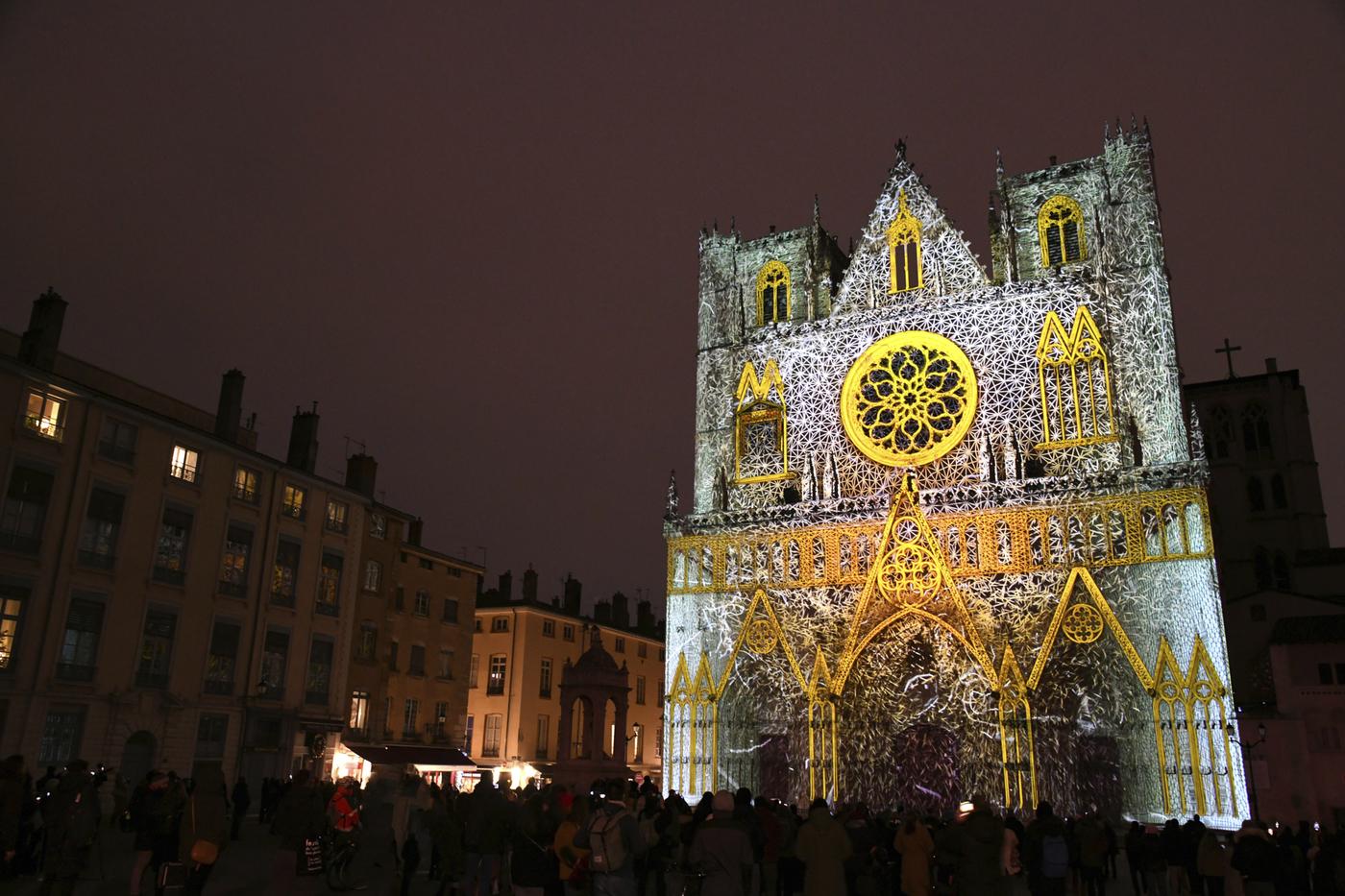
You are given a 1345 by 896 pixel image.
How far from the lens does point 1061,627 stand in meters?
26.0

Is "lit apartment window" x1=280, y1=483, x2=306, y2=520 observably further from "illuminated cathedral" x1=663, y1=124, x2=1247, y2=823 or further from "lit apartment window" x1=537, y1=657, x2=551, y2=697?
"lit apartment window" x1=537, y1=657, x2=551, y2=697

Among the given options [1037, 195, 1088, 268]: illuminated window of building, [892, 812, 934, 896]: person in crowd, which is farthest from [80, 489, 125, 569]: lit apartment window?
[1037, 195, 1088, 268]: illuminated window of building

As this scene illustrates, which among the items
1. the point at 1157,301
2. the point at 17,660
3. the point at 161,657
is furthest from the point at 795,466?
the point at 17,660

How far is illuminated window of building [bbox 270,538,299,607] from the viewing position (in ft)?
102

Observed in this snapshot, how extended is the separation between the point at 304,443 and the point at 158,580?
770cm

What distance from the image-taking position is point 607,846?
8398mm

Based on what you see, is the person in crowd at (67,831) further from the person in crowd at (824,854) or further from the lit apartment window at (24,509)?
the lit apartment window at (24,509)

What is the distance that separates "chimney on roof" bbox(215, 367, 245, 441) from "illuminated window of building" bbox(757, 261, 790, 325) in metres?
16.4

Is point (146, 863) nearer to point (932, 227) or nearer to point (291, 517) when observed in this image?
point (291, 517)

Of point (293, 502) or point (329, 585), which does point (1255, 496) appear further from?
point (293, 502)

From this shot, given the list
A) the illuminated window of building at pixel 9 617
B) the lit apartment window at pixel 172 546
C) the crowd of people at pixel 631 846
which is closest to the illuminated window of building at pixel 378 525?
the lit apartment window at pixel 172 546

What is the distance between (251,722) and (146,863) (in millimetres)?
19758

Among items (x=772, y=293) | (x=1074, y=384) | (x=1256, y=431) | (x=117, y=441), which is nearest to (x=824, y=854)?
(x=1074, y=384)

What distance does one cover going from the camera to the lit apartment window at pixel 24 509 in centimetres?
2414
